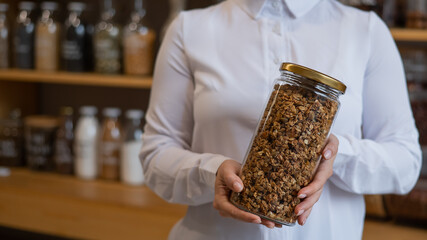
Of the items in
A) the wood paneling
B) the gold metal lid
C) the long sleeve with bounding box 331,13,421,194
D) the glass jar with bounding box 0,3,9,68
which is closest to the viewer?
the gold metal lid

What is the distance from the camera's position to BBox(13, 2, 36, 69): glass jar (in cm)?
207

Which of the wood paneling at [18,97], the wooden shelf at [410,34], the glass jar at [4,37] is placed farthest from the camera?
the wood paneling at [18,97]

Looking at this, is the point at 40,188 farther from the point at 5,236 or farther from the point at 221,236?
the point at 221,236

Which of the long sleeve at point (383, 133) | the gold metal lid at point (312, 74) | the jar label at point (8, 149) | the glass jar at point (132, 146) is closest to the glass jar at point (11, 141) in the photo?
the jar label at point (8, 149)

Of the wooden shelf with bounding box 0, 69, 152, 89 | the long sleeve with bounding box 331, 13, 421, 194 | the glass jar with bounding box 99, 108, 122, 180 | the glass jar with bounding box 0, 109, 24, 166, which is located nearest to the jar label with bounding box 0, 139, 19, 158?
the glass jar with bounding box 0, 109, 24, 166

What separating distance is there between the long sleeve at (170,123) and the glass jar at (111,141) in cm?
99

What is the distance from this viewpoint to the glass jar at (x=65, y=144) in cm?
208

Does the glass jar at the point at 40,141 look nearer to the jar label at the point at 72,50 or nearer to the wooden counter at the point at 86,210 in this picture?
the wooden counter at the point at 86,210

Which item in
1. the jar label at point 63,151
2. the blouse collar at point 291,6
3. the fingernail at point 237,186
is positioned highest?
the blouse collar at point 291,6

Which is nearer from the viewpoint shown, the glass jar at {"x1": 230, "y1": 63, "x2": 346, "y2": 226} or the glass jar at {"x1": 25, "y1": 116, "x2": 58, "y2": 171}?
the glass jar at {"x1": 230, "y1": 63, "x2": 346, "y2": 226}

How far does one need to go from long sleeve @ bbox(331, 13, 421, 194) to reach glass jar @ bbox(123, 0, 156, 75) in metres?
1.06

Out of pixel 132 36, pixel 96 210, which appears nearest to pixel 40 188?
pixel 96 210

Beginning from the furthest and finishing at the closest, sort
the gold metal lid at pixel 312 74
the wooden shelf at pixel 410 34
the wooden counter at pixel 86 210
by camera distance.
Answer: the wooden counter at pixel 86 210 < the wooden shelf at pixel 410 34 < the gold metal lid at pixel 312 74

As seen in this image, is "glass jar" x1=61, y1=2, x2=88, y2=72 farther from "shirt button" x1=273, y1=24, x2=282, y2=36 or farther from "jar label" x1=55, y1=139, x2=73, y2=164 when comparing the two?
"shirt button" x1=273, y1=24, x2=282, y2=36
